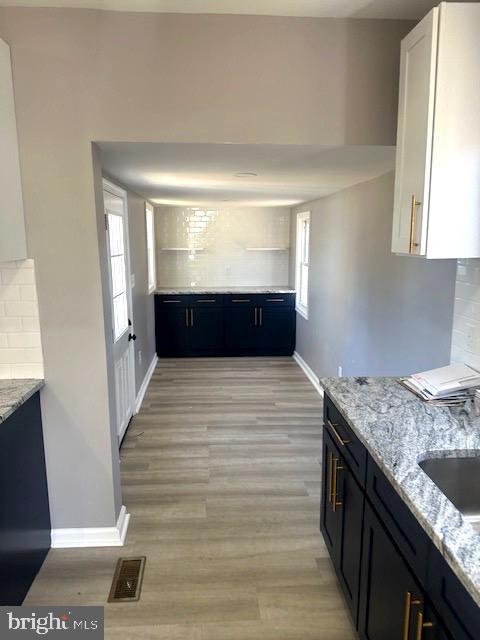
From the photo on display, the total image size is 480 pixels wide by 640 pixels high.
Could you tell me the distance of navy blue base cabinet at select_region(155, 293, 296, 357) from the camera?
5.99 meters

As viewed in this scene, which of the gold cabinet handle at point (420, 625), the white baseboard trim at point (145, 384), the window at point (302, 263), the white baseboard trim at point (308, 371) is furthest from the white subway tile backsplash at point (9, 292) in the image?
the window at point (302, 263)

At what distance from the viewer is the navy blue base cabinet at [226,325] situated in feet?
19.6

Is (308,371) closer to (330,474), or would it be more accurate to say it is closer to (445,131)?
(330,474)

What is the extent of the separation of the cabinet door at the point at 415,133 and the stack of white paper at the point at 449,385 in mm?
586

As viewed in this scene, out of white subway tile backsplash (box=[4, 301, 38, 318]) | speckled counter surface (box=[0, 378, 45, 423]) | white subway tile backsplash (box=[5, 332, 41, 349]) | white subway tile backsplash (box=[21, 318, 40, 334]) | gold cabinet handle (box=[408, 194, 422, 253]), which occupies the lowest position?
speckled counter surface (box=[0, 378, 45, 423])

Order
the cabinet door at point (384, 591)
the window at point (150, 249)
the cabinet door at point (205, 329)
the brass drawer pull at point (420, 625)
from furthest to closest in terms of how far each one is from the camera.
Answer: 1. the cabinet door at point (205, 329)
2. the window at point (150, 249)
3. the cabinet door at point (384, 591)
4. the brass drawer pull at point (420, 625)

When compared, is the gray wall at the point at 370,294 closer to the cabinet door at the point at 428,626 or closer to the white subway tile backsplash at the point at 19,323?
the cabinet door at the point at 428,626

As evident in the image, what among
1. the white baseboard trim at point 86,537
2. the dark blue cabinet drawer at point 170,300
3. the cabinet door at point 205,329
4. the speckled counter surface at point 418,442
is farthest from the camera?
the cabinet door at point 205,329

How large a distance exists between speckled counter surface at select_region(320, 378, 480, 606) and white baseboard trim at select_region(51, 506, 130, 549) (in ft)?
4.64

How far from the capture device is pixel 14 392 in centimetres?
200

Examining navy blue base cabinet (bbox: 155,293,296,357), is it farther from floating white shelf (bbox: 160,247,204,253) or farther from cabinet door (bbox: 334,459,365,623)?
cabinet door (bbox: 334,459,365,623)

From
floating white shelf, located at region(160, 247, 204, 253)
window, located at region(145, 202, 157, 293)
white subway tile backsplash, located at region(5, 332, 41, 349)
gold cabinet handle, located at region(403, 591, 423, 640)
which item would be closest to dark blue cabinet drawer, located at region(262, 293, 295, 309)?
floating white shelf, located at region(160, 247, 204, 253)

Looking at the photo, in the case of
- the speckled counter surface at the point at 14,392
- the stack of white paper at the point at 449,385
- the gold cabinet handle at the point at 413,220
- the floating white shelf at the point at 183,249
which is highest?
the gold cabinet handle at the point at 413,220

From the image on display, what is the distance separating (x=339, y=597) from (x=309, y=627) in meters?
0.23
